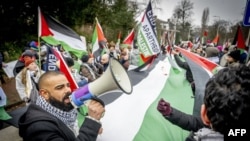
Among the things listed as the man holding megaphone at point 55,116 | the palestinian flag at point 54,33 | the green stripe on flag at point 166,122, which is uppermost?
the palestinian flag at point 54,33

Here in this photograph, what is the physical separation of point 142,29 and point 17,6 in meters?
6.27

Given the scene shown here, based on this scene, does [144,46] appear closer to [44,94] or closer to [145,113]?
[145,113]

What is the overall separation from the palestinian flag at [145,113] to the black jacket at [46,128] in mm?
1167

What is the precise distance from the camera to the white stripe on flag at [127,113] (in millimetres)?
3107

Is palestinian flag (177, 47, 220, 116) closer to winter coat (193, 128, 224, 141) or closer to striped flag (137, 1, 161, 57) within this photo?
winter coat (193, 128, 224, 141)

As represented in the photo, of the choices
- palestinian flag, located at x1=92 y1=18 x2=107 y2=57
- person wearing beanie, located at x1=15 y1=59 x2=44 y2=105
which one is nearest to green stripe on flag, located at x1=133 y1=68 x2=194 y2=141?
person wearing beanie, located at x1=15 y1=59 x2=44 y2=105

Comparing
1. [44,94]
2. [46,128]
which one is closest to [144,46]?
[44,94]

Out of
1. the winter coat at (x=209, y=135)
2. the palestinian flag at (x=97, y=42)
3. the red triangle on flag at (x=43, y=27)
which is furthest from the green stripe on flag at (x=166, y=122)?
the palestinian flag at (x=97, y=42)

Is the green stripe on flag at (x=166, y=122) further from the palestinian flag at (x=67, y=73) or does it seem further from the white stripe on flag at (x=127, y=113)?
the palestinian flag at (x=67, y=73)

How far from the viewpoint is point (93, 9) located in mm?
18062

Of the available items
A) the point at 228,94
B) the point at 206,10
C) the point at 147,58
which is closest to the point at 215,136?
the point at 228,94

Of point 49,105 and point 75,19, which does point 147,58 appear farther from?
point 75,19

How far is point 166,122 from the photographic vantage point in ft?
10.5

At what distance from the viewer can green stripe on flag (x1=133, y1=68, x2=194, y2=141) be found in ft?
9.86
